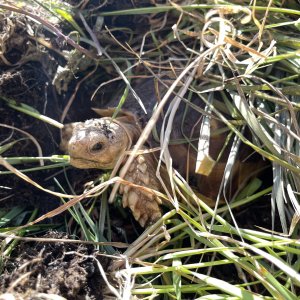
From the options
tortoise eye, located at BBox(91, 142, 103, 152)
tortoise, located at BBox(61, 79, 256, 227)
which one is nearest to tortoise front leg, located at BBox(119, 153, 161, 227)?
tortoise, located at BBox(61, 79, 256, 227)

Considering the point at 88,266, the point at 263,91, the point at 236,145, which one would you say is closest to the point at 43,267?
the point at 88,266

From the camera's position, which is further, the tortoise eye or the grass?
the tortoise eye

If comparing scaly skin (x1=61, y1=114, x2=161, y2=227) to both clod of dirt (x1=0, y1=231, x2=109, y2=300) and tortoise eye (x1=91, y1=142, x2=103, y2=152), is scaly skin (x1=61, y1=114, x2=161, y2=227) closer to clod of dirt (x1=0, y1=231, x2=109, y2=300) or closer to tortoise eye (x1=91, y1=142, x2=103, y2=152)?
tortoise eye (x1=91, y1=142, x2=103, y2=152)

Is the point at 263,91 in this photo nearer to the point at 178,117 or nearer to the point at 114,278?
the point at 178,117

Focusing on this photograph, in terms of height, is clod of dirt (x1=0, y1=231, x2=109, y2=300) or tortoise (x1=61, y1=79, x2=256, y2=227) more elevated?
tortoise (x1=61, y1=79, x2=256, y2=227)

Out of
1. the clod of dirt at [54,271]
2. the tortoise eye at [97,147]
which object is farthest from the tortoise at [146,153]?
the clod of dirt at [54,271]
